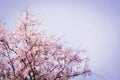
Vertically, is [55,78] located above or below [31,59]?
below

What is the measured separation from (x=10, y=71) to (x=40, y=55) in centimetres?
204

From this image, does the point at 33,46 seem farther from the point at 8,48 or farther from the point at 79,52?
the point at 79,52

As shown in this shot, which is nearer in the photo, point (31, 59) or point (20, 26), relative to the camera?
point (31, 59)

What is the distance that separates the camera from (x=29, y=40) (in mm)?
16234

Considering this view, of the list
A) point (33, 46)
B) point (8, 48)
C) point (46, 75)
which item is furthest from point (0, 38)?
point (46, 75)

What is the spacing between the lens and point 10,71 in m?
16.2

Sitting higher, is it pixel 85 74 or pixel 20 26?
pixel 20 26

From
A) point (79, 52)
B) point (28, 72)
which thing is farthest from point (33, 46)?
point (79, 52)

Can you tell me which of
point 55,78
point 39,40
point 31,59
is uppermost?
point 39,40

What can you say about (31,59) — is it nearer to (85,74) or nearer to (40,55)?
(40,55)

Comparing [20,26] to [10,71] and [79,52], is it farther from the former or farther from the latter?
[79,52]

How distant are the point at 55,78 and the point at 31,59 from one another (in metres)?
1.89

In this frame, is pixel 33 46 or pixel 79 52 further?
pixel 79 52

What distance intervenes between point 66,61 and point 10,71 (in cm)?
343
